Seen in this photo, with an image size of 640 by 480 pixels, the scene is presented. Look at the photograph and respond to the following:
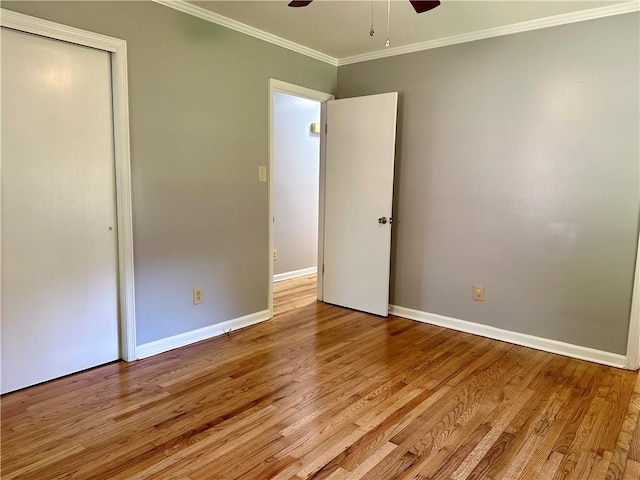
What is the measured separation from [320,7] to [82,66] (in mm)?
1511

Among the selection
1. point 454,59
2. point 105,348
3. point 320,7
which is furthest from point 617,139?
point 105,348

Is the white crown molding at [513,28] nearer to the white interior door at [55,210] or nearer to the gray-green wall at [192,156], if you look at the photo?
the gray-green wall at [192,156]

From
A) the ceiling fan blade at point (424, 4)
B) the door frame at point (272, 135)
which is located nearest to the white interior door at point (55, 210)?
the door frame at point (272, 135)

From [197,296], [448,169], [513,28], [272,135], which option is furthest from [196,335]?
[513,28]

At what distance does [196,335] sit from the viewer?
3209mm

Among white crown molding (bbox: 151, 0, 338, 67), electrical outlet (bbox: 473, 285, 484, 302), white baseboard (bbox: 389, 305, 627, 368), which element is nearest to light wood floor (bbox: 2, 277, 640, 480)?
white baseboard (bbox: 389, 305, 627, 368)

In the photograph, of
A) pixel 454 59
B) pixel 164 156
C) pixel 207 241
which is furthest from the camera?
pixel 454 59

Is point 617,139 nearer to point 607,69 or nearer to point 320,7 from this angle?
point 607,69

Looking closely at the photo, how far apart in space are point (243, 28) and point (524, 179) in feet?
7.80

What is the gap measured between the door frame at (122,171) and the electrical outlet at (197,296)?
1.55ft

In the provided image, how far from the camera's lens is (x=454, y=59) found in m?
3.45

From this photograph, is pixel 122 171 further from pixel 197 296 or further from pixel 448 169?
pixel 448 169

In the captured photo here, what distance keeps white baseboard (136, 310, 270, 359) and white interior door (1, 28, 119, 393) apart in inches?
9.2

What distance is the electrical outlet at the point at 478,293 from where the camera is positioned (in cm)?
347
